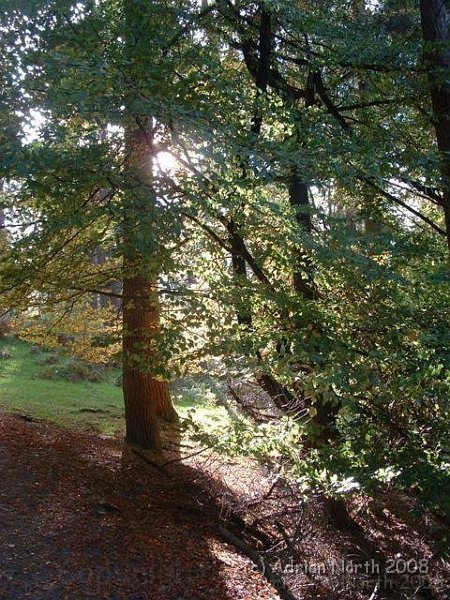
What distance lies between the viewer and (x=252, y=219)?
5.87 m

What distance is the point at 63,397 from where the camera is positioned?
45.4 feet

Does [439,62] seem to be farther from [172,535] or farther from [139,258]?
[172,535]

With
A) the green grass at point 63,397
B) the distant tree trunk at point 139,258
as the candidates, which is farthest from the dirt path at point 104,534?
the green grass at point 63,397

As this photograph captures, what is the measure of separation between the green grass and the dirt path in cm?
156

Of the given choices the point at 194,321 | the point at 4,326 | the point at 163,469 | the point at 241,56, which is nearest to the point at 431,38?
the point at 241,56

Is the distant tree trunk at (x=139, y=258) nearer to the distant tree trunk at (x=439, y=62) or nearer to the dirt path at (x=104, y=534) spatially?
the dirt path at (x=104, y=534)

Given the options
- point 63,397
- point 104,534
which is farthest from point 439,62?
point 63,397

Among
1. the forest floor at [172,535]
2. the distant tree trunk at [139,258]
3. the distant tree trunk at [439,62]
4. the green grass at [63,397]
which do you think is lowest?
the forest floor at [172,535]

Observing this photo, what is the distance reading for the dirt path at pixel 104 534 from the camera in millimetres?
5051

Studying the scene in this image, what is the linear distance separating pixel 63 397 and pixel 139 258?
343 inches

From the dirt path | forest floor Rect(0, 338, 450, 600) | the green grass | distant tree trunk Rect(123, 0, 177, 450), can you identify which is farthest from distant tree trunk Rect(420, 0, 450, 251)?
the dirt path

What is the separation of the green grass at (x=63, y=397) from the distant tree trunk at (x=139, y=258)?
756mm

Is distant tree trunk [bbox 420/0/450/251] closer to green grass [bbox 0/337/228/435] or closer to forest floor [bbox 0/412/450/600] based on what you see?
forest floor [bbox 0/412/450/600]

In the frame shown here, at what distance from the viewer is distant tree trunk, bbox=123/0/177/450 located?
460cm
